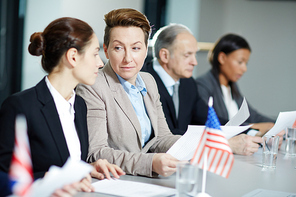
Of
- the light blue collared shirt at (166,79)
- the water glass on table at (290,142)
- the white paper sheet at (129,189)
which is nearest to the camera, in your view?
the white paper sheet at (129,189)

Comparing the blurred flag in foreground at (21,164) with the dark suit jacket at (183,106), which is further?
the dark suit jacket at (183,106)

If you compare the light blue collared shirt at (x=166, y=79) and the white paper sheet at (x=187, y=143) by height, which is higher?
the light blue collared shirt at (x=166, y=79)

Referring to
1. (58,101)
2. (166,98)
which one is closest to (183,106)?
(166,98)

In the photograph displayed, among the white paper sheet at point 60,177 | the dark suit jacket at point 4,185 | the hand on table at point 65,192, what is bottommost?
the dark suit jacket at point 4,185

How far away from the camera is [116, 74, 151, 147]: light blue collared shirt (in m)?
1.67

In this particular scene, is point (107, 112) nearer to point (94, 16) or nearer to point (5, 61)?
point (5, 61)

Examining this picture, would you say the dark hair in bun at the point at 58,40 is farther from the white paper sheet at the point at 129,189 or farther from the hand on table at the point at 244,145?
the hand on table at the point at 244,145

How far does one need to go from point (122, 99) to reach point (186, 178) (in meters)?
0.71

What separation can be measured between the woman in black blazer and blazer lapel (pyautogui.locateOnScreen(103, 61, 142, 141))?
0.24 metres

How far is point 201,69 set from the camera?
480cm

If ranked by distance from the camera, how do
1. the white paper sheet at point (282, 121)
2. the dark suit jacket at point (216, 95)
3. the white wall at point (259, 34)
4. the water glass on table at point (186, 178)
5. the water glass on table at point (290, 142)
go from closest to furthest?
the water glass on table at point (186, 178), the white paper sheet at point (282, 121), the water glass on table at point (290, 142), the dark suit jacket at point (216, 95), the white wall at point (259, 34)

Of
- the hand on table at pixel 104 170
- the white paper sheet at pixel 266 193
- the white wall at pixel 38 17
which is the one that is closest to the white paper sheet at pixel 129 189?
the hand on table at pixel 104 170

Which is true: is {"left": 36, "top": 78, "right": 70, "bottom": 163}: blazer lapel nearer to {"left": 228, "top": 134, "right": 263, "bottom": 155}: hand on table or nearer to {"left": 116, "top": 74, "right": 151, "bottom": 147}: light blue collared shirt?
{"left": 116, "top": 74, "right": 151, "bottom": 147}: light blue collared shirt

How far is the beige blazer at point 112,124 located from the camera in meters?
1.41
